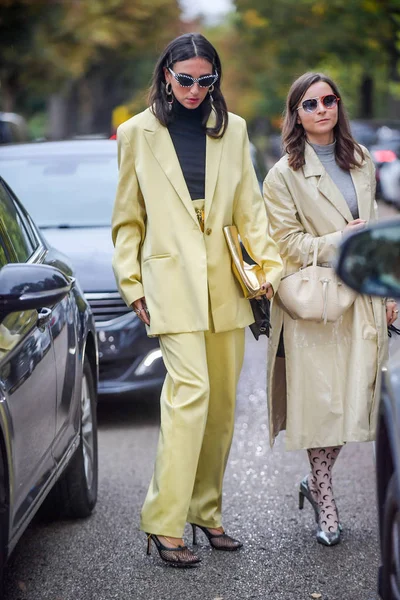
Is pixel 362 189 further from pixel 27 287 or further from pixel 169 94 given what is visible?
pixel 27 287

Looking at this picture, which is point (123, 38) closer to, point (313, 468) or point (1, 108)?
point (1, 108)

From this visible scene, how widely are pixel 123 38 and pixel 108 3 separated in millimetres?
2513

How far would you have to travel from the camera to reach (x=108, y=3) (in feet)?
119

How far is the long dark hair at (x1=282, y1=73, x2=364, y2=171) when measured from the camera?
4.90 m

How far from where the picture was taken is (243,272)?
14.9 ft

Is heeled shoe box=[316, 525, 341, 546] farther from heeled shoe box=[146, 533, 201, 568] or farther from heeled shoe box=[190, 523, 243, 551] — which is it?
heeled shoe box=[146, 533, 201, 568]

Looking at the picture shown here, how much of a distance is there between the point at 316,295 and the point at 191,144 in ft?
2.60

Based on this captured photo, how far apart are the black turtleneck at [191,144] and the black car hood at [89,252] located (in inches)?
96.1

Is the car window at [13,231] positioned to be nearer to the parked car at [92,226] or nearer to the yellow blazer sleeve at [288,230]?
the yellow blazer sleeve at [288,230]

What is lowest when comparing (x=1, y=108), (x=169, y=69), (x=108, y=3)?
(x=1, y=108)

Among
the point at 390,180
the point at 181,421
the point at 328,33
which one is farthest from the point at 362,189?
the point at 328,33

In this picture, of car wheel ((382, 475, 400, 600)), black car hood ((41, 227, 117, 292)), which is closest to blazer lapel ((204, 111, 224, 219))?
car wheel ((382, 475, 400, 600))

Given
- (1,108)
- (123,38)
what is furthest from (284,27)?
(1,108)

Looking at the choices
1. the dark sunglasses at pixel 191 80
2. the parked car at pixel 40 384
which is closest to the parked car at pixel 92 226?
the parked car at pixel 40 384
